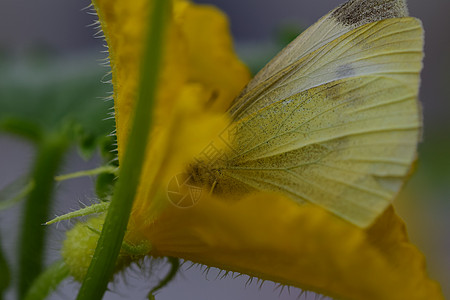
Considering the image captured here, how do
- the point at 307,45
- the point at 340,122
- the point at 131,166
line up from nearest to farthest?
the point at 131,166, the point at 340,122, the point at 307,45

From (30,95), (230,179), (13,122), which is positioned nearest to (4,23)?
(30,95)

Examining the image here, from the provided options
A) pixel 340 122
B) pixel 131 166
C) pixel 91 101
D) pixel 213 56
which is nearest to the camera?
pixel 131 166

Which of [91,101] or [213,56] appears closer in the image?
[213,56]

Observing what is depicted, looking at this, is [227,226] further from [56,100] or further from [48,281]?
[56,100]

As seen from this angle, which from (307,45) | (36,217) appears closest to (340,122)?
(307,45)

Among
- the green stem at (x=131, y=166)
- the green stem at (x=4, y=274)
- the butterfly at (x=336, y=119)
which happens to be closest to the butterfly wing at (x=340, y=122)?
the butterfly at (x=336, y=119)

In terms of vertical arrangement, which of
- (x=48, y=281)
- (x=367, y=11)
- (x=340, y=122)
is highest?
(x=367, y=11)
